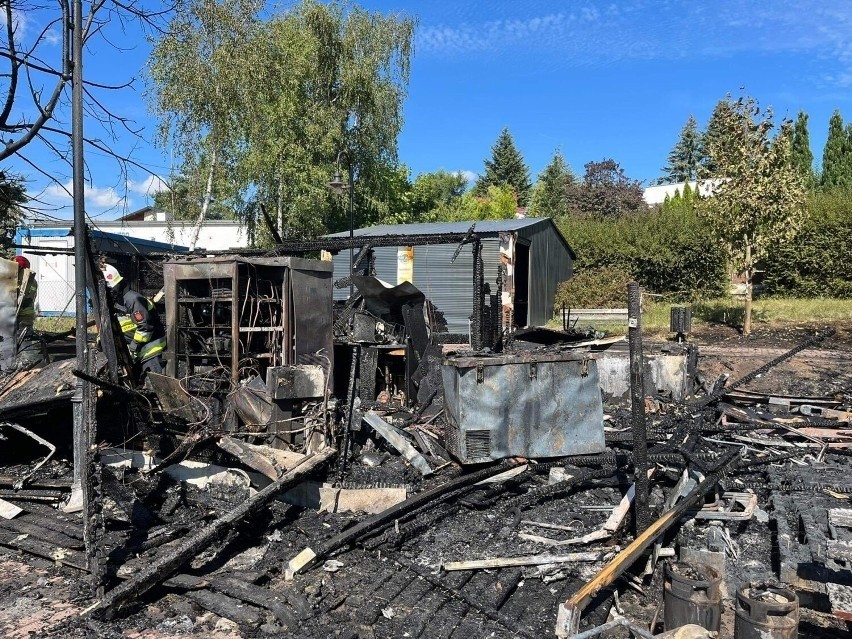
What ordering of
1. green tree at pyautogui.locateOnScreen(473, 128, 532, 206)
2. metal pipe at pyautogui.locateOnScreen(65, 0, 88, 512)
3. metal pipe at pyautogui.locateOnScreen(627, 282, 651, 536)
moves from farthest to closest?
1. green tree at pyautogui.locateOnScreen(473, 128, 532, 206)
2. metal pipe at pyautogui.locateOnScreen(65, 0, 88, 512)
3. metal pipe at pyautogui.locateOnScreen(627, 282, 651, 536)

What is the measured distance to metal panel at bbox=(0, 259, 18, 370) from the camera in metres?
8.04

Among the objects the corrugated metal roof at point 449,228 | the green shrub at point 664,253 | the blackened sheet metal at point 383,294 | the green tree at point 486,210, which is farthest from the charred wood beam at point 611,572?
the green tree at point 486,210

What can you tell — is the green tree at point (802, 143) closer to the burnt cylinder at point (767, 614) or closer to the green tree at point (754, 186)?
the green tree at point (754, 186)

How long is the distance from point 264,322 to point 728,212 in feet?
39.2

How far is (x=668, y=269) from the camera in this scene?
22.8 m

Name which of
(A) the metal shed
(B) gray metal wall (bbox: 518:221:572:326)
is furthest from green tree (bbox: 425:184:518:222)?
(A) the metal shed

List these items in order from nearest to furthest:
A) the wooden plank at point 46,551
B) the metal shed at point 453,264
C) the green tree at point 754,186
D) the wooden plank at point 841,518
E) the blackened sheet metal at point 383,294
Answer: the wooden plank at point 841,518, the wooden plank at point 46,551, the blackened sheet metal at point 383,294, the green tree at point 754,186, the metal shed at point 453,264

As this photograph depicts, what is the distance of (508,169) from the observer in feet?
183

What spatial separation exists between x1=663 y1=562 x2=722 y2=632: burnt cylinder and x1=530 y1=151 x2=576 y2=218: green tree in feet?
140

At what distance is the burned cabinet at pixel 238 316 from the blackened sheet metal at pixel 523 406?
7.98 ft

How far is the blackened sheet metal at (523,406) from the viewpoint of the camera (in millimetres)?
6734

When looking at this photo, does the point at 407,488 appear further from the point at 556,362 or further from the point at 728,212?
the point at 728,212

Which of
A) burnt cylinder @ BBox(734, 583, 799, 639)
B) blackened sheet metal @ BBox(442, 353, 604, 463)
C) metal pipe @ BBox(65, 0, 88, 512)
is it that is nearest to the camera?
burnt cylinder @ BBox(734, 583, 799, 639)

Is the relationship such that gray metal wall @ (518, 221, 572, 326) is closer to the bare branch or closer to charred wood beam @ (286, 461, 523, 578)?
charred wood beam @ (286, 461, 523, 578)
